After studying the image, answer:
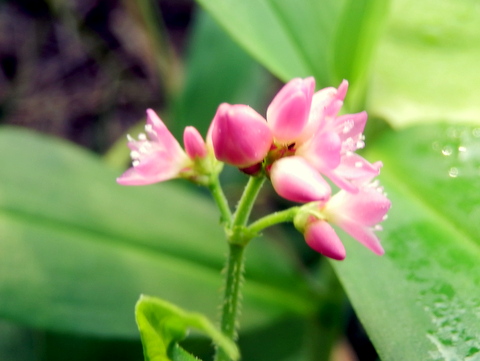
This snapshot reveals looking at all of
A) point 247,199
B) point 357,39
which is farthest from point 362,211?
point 357,39

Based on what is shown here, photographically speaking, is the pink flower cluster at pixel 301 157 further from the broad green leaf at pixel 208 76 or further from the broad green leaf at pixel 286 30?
the broad green leaf at pixel 208 76

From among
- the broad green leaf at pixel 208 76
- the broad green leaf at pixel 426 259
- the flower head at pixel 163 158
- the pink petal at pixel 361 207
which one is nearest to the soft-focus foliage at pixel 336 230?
the broad green leaf at pixel 426 259

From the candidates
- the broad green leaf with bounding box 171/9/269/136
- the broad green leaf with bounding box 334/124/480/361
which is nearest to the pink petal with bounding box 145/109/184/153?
the broad green leaf with bounding box 334/124/480/361

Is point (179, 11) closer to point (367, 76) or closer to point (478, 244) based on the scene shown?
point (367, 76)

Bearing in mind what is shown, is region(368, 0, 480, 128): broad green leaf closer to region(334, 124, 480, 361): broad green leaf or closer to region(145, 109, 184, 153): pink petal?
region(334, 124, 480, 361): broad green leaf

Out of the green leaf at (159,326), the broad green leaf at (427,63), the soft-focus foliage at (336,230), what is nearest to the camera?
the green leaf at (159,326)

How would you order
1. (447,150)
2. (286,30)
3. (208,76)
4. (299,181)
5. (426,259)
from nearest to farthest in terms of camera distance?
(299,181), (426,259), (447,150), (286,30), (208,76)

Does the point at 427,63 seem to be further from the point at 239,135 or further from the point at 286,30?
the point at 239,135
